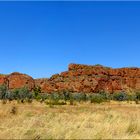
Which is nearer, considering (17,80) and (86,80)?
(86,80)

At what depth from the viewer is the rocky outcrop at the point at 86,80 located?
12838cm

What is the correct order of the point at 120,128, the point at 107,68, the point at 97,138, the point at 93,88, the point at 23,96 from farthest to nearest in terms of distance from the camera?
the point at 107,68, the point at 93,88, the point at 23,96, the point at 120,128, the point at 97,138

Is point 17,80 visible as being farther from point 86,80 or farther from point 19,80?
point 86,80

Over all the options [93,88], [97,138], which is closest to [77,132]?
[97,138]

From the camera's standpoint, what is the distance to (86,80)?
130 m

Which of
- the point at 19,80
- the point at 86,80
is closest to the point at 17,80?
the point at 19,80

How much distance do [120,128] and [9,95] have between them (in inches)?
2583

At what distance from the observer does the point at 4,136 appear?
36.9ft

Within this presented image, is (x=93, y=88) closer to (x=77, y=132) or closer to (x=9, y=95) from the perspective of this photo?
(x=9, y=95)

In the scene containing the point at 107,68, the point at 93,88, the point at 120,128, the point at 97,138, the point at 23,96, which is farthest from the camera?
the point at 107,68

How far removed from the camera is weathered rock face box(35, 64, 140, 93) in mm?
128000

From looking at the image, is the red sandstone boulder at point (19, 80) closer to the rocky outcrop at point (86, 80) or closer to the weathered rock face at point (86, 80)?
the rocky outcrop at point (86, 80)

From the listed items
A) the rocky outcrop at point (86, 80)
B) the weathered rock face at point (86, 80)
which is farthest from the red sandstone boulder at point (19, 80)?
the weathered rock face at point (86, 80)

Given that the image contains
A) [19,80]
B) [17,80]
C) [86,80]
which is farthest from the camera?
[19,80]
